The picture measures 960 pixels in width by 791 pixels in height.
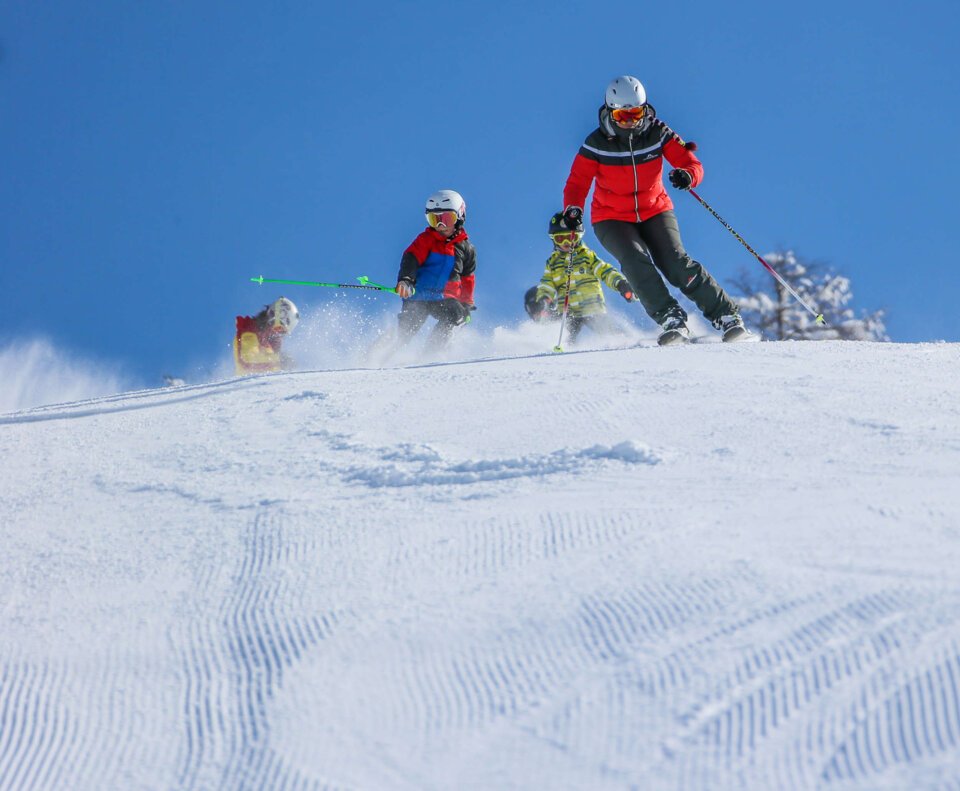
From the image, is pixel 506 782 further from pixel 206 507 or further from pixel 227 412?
pixel 227 412

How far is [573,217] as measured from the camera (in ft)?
24.5

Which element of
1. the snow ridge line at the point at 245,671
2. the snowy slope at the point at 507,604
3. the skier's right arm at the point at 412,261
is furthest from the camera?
the skier's right arm at the point at 412,261

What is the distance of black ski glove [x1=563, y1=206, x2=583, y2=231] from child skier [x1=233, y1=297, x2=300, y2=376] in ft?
21.1

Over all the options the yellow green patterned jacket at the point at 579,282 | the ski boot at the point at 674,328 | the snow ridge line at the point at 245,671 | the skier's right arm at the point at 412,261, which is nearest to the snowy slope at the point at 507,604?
the snow ridge line at the point at 245,671

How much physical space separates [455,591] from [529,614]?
0.88 feet

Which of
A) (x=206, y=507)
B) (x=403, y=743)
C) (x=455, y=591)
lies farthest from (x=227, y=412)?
(x=403, y=743)

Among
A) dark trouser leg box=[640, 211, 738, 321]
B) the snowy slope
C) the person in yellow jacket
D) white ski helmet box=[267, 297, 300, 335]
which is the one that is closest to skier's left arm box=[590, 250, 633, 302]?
the person in yellow jacket

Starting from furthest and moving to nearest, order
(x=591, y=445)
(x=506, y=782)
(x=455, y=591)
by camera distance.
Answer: (x=591, y=445) → (x=455, y=591) → (x=506, y=782)

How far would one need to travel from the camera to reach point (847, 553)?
2.77m

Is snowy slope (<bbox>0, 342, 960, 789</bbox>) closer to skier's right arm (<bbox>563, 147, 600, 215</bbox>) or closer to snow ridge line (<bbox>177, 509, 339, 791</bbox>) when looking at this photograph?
snow ridge line (<bbox>177, 509, 339, 791</bbox>)

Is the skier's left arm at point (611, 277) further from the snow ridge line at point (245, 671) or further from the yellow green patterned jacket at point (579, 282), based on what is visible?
the snow ridge line at point (245, 671)

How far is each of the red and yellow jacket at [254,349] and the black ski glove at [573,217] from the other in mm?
6450

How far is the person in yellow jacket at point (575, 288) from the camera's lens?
10.9 metres

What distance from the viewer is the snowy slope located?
7.14ft
